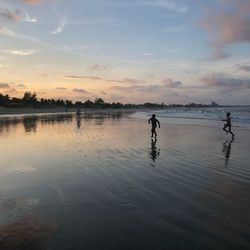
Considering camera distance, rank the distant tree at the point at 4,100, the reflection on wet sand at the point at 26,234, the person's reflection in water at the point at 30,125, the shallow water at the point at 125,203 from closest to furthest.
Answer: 1. the reflection on wet sand at the point at 26,234
2. the shallow water at the point at 125,203
3. the person's reflection in water at the point at 30,125
4. the distant tree at the point at 4,100

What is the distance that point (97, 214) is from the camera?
271 inches

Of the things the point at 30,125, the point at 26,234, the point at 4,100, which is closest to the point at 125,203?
the point at 26,234

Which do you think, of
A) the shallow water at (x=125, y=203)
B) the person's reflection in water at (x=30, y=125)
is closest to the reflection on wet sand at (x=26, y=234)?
the shallow water at (x=125, y=203)

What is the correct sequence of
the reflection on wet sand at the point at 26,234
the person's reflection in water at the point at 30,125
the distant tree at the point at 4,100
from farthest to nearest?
the distant tree at the point at 4,100
the person's reflection in water at the point at 30,125
the reflection on wet sand at the point at 26,234

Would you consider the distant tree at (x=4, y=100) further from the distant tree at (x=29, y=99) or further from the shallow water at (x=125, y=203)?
the shallow water at (x=125, y=203)

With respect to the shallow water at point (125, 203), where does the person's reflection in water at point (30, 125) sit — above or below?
below

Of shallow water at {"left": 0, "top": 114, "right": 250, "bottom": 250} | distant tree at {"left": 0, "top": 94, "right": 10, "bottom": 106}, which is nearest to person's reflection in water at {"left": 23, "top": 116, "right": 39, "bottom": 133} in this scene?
shallow water at {"left": 0, "top": 114, "right": 250, "bottom": 250}

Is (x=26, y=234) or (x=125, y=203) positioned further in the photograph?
(x=125, y=203)

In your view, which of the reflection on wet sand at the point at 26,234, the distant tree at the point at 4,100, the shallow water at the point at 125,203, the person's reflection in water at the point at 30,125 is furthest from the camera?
the distant tree at the point at 4,100

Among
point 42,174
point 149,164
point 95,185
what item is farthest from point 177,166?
point 42,174

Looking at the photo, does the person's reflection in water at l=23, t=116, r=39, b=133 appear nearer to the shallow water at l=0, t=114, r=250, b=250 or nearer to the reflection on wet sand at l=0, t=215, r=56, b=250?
the shallow water at l=0, t=114, r=250, b=250

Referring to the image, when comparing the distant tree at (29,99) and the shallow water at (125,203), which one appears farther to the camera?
the distant tree at (29,99)

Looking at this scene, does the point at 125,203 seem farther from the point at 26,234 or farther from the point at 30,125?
the point at 30,125

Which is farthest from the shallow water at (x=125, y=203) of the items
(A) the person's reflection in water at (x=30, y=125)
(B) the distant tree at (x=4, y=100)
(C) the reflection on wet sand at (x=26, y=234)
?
(B) the distant tree at (x=4, y=100)
